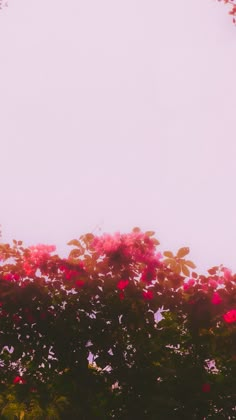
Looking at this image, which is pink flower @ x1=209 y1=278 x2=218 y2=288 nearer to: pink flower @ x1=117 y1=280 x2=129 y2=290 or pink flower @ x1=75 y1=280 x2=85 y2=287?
pink flower @ x1=117 y1=280 x2=129 y2=290

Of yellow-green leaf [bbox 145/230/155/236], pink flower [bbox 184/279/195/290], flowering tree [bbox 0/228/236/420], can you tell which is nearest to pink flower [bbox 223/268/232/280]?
flowering tree [bbox 0/228/236/420]

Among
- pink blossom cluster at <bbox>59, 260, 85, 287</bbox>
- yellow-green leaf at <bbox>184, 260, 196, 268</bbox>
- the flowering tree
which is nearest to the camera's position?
the flowering tree

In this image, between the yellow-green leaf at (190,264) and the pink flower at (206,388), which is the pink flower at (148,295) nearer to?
the yellow-green leaf at (190,264)

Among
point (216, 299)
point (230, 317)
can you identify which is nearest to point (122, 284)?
point (216, 299)

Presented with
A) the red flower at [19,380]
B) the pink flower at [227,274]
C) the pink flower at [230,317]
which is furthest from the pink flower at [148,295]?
the red flower at [19,380]

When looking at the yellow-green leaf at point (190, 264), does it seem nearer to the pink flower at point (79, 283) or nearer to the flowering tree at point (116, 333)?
the flowering tree at point (116, 333)

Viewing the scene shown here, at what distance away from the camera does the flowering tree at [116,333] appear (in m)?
4.84

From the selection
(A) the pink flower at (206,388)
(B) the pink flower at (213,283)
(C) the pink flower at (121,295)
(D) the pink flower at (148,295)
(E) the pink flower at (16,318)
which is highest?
(B) the pink flower at (213,283)

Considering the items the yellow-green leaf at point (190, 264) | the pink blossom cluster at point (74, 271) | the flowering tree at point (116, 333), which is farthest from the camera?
the yellow-green leaf at point (190, 264)

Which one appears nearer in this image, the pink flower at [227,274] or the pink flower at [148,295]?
A: the pink flower at [148,295]

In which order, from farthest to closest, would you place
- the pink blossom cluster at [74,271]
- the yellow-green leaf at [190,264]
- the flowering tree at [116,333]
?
the yellow-green leaf at [190,264] → the pink blossom cluster at [74,271] → the flowering tree at [116,333]

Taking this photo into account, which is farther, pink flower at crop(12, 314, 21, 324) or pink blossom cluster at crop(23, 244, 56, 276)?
pink blossom cluster at crop(23, 244, 56, 276)

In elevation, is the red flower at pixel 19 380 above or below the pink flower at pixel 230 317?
below

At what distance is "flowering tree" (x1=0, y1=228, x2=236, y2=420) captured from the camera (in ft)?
15.9
